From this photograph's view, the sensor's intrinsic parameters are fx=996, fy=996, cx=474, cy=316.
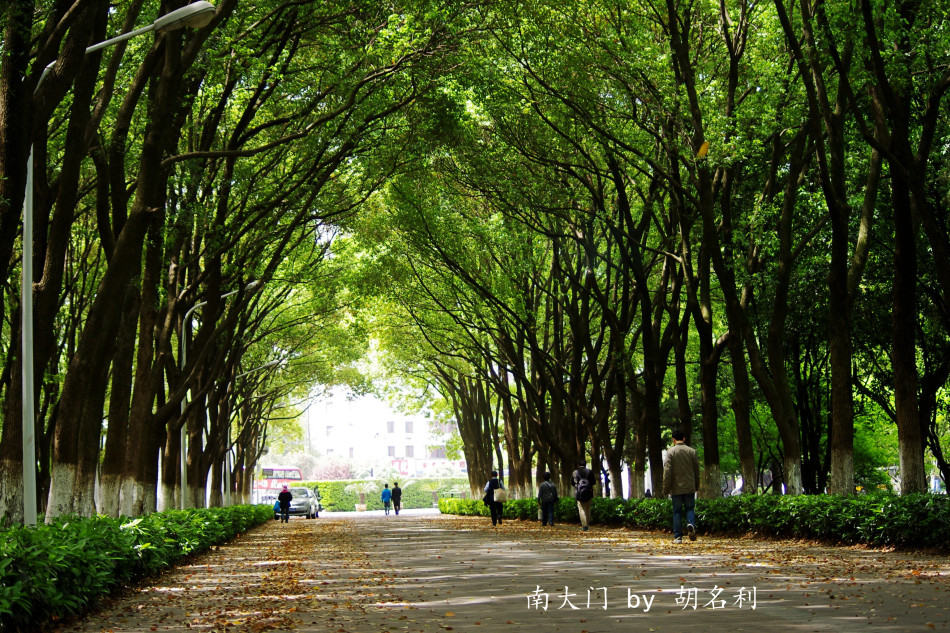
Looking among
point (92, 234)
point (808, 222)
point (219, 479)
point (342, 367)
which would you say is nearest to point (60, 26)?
point (92, 234)

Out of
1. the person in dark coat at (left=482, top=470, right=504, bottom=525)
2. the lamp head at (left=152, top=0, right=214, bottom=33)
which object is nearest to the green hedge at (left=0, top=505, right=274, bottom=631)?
the lamp head at (left=152, top=0, right=214, bottom=33)

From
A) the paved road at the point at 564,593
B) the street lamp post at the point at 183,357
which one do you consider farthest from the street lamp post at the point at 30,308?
the street lamp post at the point at 183,357

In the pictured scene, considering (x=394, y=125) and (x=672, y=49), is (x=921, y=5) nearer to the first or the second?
(x=672, y=49)

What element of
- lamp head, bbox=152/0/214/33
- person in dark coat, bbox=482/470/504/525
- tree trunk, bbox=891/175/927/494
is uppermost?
lamp head, bbox=152/0/214/33

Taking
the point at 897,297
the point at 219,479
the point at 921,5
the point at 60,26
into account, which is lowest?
the point at 219,479

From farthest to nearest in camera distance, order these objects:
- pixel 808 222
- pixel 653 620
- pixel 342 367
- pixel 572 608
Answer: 1. pixel 342 367
2. pixel 808 222
3. pixel 572 608
4. pixel 653 620

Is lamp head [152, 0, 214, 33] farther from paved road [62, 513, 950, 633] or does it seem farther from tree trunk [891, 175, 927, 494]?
tree trunk [891, 175, 927, 494]

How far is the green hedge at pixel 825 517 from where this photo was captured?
11812 millimetres

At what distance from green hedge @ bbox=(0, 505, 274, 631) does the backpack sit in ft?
37.2

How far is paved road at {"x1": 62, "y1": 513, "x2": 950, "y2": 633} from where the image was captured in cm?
698

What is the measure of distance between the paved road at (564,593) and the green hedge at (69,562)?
256 millimetres

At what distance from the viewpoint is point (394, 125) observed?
19469 millimetres

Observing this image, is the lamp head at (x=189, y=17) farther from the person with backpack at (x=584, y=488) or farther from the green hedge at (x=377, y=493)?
the green hedge at (x=377, y=493)

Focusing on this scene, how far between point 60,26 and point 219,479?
27.6 m
